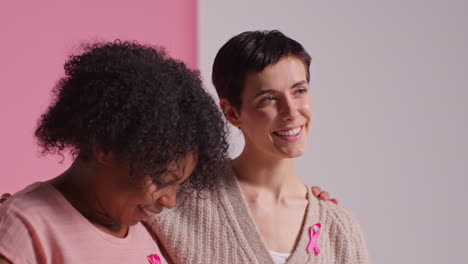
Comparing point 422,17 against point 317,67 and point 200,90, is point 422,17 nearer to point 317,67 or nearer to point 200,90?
point 317,67

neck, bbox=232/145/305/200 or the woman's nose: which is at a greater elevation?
the woman's nose

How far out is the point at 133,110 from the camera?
1065mm

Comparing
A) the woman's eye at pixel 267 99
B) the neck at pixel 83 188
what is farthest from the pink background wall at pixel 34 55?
the neck at pixel 83 188

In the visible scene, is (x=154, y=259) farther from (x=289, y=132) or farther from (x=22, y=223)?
(x=289, y=132)

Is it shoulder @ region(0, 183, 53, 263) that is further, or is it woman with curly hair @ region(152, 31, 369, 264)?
woman with curly hair @ region(152, 31, 369, 264)

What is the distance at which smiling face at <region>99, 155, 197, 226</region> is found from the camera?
3.65 ft

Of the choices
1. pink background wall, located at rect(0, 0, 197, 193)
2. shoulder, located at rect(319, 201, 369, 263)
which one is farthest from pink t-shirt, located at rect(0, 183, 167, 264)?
pink background wall, located at rect(0, 0, 197, 193)

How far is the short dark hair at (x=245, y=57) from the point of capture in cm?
164

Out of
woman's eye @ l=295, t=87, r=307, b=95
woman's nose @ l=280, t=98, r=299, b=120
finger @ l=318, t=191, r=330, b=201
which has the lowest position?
finger @ l=318, t=191, r=330, b=201

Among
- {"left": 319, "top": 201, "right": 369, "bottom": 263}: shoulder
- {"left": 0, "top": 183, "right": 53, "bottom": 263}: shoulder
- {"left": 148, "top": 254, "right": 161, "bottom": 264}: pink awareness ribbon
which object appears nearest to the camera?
{"left": 0, "top": 183, "right": 53, "bottom": 263}: shoulder

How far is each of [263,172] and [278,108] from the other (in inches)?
7.1

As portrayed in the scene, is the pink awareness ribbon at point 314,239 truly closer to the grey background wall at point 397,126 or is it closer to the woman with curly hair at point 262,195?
the woman with curly hair at point 262,195

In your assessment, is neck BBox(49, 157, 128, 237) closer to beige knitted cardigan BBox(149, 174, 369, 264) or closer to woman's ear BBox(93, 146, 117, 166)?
woman's ear BBox(93, 146, 117, 166)

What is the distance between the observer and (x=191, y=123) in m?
1.12
